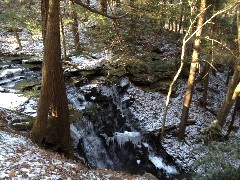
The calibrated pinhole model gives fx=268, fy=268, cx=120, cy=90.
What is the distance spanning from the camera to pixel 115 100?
16094 mm

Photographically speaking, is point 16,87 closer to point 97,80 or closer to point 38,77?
point 38,77

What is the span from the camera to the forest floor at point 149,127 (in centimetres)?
634

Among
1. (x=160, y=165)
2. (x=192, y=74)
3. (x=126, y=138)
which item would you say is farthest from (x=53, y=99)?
(x=192, y=74)

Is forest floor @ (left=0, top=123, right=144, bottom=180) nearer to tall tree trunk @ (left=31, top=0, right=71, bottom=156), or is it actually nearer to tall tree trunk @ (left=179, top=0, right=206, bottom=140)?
tall tree trunk @ (left=31, top=0, right=71, bottom=156)

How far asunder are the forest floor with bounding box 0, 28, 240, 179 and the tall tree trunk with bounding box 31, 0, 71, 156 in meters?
0.72

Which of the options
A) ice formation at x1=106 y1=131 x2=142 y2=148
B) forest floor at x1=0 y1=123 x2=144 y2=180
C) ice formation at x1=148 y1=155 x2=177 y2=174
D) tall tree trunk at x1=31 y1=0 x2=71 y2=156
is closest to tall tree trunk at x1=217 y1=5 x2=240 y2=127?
ice formation at x1=148 y1=155 x2=177 y2=174

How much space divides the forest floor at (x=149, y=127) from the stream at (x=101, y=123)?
75 cm

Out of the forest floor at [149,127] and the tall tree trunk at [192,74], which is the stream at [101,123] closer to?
the forest floor at [149,127]

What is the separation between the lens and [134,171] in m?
12.8

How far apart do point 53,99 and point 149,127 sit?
796 cm

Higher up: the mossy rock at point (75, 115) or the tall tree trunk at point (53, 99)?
the tall tree trunk at point (53, 99)

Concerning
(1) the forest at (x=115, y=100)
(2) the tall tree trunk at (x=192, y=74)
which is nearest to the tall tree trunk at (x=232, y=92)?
(1) the forest at (x=115, y=100)

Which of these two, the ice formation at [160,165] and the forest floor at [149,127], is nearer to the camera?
the forest floor at [149,127]

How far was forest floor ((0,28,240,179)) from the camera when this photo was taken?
20.8 feet
